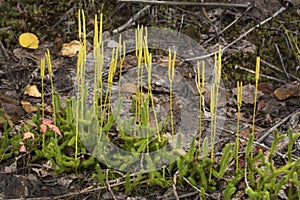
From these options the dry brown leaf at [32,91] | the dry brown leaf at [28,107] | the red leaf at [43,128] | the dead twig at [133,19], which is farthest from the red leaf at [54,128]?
the dead twig at [133,19]

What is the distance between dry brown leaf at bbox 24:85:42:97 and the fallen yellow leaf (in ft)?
1.62

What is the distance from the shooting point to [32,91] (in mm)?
3752

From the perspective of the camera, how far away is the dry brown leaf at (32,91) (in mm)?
3732

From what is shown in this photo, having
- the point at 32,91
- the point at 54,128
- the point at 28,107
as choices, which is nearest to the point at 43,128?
the point at 54,128

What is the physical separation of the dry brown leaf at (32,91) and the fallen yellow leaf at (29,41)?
494mm

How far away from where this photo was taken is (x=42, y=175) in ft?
9.95

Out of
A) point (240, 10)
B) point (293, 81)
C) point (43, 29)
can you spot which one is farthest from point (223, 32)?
point (43, 29)

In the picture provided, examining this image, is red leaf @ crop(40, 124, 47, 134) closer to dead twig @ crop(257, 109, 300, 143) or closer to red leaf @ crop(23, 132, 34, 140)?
red leaf @ crop(23, 132, 34, 140)

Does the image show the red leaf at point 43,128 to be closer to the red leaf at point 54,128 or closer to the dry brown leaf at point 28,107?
the red leaf at point 54,128

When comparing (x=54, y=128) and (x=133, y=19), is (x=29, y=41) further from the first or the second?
(x=54, y=128)

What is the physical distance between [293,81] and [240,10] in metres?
0.92

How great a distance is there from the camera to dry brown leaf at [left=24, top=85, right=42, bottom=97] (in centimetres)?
373

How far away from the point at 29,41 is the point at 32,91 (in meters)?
0.61

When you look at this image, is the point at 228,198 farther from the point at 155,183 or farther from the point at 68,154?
the point at 68,154
